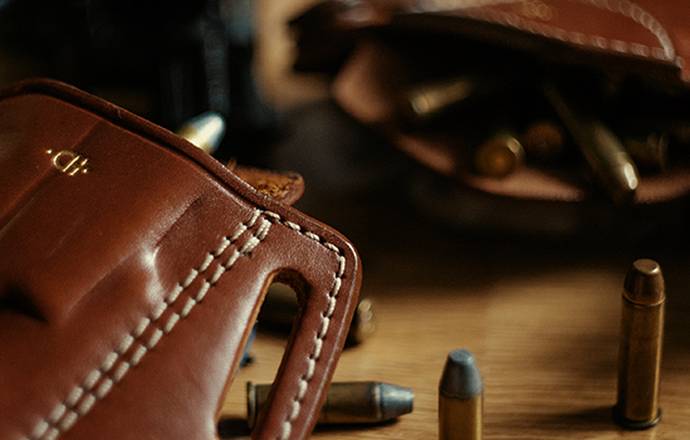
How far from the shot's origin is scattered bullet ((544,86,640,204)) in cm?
88

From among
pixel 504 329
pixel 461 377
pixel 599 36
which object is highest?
pixel 599 36

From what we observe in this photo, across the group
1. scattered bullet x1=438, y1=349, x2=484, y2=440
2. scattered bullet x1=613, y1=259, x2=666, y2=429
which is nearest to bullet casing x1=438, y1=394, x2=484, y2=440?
scattered bullet x1=438, y1=349, x2=484, y2=440

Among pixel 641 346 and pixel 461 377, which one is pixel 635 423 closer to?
pixel 641 346

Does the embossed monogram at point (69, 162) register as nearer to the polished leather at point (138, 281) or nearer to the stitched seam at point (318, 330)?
the polished leather at point (138, 281)

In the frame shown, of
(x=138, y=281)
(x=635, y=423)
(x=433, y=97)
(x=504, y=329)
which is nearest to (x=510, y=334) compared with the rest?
(x=504, y=329)

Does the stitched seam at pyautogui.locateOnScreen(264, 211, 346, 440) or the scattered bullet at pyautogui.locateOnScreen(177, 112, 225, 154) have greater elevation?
the scattered bullet at pyautogui.locateOnScreen(177, 112, 225, 154)

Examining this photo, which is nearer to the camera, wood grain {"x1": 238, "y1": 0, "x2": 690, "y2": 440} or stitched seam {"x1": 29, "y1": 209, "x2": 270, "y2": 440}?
stitched seam {"x1": 29, "y1": 209, "x2": 270, "y2": 440}

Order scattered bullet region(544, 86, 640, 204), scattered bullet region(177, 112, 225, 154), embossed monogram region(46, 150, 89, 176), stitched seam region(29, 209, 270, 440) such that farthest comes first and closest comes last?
scattered bullet region(544, 86, 640, 204), scattered bullet region(177, 112, 225, 154), embossed monogram region(46, 150, 89, 176), stitched seam region(29, 209, 270, 440)

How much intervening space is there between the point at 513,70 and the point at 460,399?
465 millimetres

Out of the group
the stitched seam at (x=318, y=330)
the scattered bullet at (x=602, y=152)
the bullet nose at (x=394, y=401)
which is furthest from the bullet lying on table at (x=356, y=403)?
the scattered bullet at (x=602, y=152)

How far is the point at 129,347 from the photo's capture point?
60 cm

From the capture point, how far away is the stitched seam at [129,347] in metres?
0.57

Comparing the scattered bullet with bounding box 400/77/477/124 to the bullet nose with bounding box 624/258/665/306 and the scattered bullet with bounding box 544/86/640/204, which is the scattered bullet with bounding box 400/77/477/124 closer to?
the scattered bullet with bounding box 544/86/640/204

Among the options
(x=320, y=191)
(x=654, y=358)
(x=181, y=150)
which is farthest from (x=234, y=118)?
(x=654, y=358)
